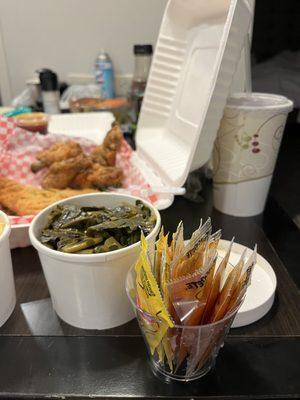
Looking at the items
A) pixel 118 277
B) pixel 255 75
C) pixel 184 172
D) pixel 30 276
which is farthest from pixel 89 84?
pixel 118 277

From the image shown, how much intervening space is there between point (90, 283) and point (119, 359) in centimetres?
9

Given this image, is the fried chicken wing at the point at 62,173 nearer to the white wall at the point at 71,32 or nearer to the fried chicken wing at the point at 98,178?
the fried chicken wing at the point at 98,178

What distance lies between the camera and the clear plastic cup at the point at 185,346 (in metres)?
0.34

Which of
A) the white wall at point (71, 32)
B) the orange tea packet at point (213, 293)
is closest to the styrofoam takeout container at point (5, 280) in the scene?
the orange tea packet at point (213, 293)

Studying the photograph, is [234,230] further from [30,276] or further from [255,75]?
[255,75]

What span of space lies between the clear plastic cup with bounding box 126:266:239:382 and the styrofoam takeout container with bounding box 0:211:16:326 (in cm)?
16

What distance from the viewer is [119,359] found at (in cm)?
40

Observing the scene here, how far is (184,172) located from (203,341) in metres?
0.34

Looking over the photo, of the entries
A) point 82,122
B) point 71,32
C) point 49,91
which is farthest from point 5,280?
point 71,32

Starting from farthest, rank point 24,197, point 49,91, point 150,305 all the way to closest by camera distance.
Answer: point 49,91 → point 24,197 → point 150,305

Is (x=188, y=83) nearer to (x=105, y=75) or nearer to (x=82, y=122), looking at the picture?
(x=82, y=122)

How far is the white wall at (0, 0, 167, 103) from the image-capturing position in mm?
1340

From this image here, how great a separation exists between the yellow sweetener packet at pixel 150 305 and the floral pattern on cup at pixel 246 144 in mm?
368

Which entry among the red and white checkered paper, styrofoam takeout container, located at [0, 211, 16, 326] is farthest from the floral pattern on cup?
styrofoam takeout container, located at [0, 211, 16, 326]
